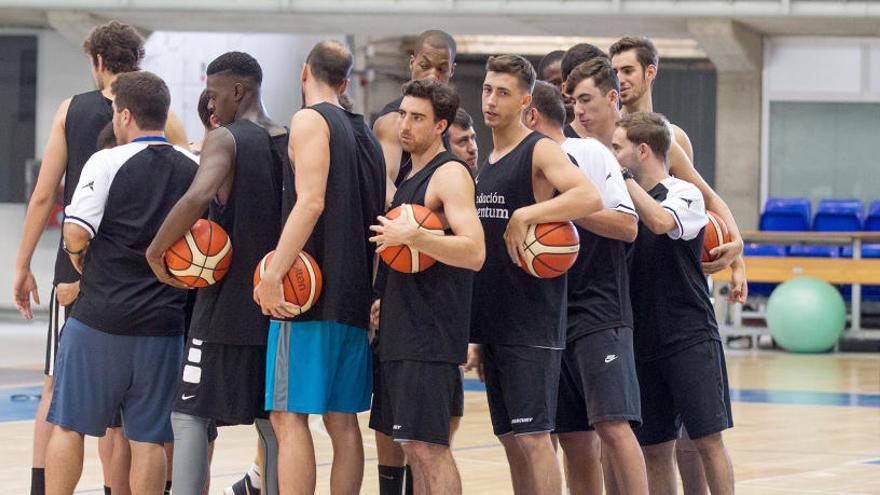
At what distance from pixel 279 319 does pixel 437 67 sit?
65.2 inches

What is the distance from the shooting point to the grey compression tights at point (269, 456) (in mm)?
5773

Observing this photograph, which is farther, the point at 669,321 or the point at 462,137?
the point at 462,137

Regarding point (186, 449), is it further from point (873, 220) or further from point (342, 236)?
point (873, 220)

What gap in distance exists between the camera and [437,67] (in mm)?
6539

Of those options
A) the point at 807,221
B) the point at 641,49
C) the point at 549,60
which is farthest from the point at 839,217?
the point at 641,49

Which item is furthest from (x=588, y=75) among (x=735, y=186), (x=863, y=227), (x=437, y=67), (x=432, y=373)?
(x=735, y=186)

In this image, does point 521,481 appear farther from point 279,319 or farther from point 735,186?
point 735,186

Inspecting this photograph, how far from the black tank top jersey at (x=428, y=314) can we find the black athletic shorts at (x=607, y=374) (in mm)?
632

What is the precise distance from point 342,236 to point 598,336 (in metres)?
1.14

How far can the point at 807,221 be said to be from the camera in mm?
19516

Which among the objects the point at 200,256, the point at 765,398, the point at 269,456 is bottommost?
the point at 765,398

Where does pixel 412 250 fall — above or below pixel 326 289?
above

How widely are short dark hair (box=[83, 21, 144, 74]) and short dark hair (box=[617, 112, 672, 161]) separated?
2234mm

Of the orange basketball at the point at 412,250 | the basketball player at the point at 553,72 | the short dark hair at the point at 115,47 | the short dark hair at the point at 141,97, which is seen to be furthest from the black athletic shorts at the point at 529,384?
the short dark hair at the point at 115,47
